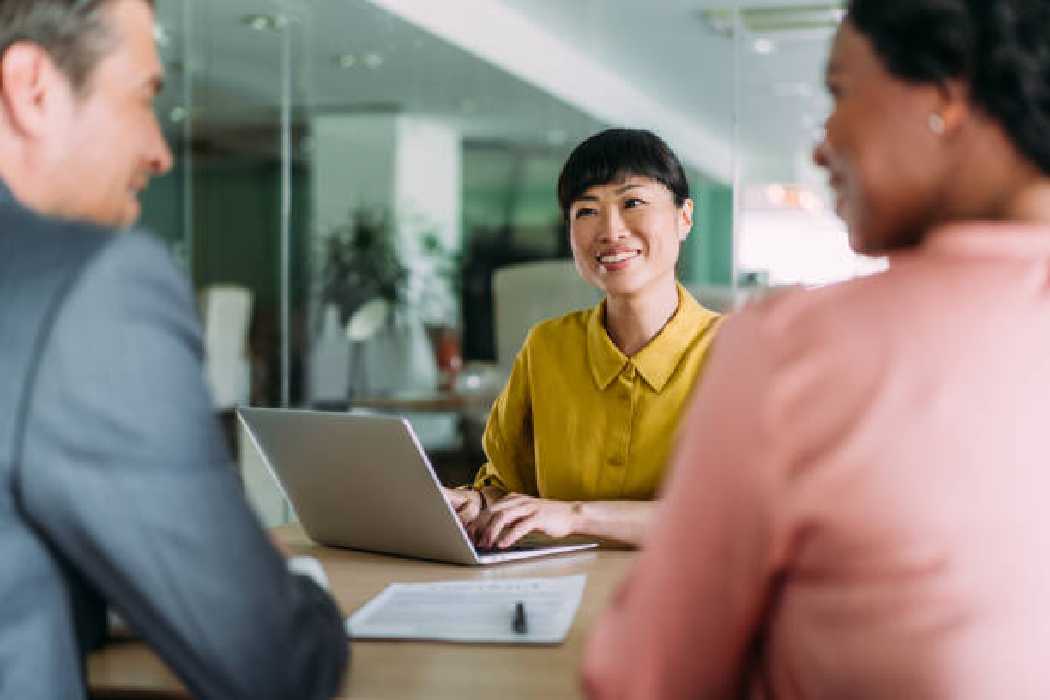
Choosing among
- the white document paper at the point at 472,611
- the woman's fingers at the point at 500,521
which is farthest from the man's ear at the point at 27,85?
the woman's fingers at the point at 500,521

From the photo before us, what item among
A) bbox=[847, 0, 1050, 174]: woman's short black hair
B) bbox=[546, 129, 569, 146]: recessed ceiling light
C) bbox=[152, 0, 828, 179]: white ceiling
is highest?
bbox=[152, 0, 828, 179]: white ceiling

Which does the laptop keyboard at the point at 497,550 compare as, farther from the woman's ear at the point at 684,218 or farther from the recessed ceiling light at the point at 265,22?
the recessed ceiling light at the point at 265,22

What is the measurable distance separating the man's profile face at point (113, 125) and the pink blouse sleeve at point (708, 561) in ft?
2.03

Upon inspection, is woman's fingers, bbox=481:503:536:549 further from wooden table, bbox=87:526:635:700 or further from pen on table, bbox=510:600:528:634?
pen on table, bbox=510:600:528:634

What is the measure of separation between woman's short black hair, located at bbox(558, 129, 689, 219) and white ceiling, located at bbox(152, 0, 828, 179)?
3.68 metres

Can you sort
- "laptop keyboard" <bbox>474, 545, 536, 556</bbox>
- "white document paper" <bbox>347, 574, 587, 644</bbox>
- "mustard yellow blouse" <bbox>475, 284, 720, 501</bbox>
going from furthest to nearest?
"mustard yellow blouse" <bbox>475, 284, 720, 501</bbox>, "laptop keyboard" <bbox>474, 545, 536, 556</bbox>, "white document paper" <bbox>347, 574, 587, 644</bbox>

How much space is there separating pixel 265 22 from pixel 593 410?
4.59 meters

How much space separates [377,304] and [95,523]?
5.39 meters

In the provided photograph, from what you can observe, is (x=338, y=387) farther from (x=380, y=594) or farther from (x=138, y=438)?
(x=138, y=438)

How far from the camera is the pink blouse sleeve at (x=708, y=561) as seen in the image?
743 millimetres

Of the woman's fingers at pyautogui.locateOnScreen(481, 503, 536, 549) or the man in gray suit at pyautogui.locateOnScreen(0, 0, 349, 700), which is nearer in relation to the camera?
the man in gray suit at pyautogui.locateOnScreen(0, 0, 349, 700)

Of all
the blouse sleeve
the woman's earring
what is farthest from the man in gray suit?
the blouse sleeve

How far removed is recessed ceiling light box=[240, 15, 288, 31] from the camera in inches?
234

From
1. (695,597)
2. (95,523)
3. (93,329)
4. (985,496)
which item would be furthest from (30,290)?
(985,496)
